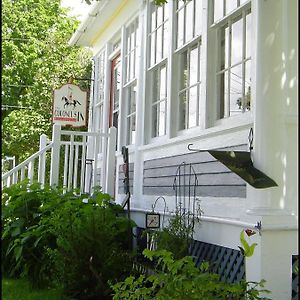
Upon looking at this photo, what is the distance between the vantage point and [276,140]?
13.5 ft

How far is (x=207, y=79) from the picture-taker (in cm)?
546

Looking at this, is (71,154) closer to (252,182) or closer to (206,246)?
(206,246)

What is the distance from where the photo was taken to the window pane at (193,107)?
19.6ft

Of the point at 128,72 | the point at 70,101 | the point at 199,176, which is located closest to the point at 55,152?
the point at 128,72

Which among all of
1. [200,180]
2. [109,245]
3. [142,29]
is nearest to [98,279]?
[109,245]

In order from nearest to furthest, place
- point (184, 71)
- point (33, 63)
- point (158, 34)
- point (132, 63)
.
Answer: point (184, 71) < point (158, 34) < point (132, 63) < point (33, 63)

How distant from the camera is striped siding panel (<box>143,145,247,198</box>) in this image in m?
4.83

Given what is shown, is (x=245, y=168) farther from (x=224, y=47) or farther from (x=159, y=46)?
(x=159, y=46)

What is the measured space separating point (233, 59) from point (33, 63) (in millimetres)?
19969

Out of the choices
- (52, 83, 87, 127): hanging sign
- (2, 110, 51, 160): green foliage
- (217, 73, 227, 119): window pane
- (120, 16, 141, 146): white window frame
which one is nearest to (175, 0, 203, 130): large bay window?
(217, 73, 227, 119): window pane

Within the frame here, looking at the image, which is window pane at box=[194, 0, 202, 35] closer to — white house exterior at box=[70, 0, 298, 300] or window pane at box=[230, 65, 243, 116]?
white house exterior at box=[70, 0, 298, 300]

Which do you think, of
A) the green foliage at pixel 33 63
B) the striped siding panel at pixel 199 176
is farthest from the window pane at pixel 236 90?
the green foliage at pixel 33 63

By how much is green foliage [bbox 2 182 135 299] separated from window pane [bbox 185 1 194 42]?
87.8 inches

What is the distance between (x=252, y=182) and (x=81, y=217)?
89.7 inches
